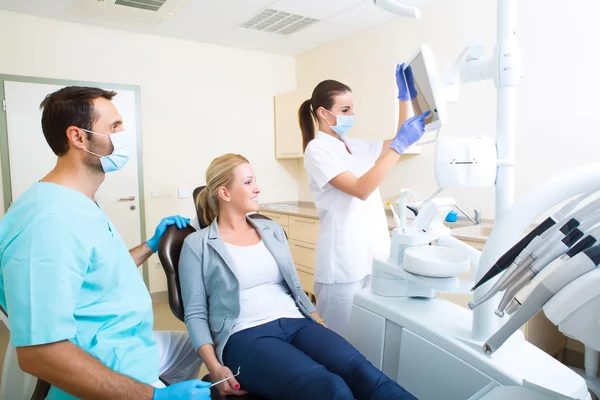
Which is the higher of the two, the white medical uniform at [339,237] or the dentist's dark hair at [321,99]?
the dentist's dark hair at [321,99]

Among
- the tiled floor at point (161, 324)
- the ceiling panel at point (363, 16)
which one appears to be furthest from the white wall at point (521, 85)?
the tiled floor at point (161, 324)

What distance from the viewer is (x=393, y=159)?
1537 mm

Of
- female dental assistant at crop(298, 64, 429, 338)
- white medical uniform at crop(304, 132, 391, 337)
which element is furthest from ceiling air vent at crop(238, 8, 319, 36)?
white medical uniform at crop(304, 132, 391, 337)

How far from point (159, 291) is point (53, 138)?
306cm

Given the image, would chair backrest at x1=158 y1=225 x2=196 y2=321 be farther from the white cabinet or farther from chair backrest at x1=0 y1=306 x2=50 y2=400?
the white cabinet

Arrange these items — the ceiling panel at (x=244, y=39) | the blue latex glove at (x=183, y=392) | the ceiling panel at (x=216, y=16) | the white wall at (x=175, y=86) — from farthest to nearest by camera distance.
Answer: the ceiling panel at (x=244, y=39), the white wall at (x=175, y=86), the ceiling panel at (x=216, y=16), the blue latex glove at (x=183, y=392)

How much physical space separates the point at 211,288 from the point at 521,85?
237 centimetres

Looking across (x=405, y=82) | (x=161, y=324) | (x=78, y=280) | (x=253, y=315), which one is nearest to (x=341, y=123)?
(x=405, y=82)

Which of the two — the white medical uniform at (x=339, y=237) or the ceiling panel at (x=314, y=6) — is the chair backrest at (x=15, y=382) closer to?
the white medical uniform at (x=339, y=237)

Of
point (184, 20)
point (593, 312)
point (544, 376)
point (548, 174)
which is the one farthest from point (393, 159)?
point (184, 20)

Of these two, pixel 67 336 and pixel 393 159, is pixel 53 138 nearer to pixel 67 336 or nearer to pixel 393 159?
pixel 67 336

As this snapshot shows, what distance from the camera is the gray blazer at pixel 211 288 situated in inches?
56.9

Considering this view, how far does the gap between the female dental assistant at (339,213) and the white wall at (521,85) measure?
1149mm

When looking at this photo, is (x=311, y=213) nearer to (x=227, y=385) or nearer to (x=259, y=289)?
(x=259, y=289)
